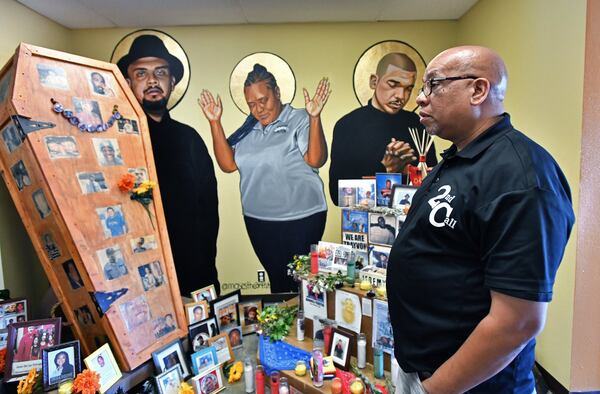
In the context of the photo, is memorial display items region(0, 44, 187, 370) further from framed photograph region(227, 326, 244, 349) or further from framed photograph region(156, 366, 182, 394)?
framed photograph region(227, 326, 244, 349)

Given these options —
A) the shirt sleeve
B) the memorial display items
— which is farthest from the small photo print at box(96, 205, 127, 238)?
the shirt sleeve

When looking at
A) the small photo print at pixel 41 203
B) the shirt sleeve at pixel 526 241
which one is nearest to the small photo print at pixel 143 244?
the small photo print at pixel 41 203

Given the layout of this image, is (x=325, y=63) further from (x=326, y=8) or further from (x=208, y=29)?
(x=208, y=29)

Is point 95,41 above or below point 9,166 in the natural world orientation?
above

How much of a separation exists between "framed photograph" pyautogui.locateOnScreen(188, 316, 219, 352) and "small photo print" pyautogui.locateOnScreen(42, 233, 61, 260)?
1011 mm

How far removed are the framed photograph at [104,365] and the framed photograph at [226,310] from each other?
2.61 feet

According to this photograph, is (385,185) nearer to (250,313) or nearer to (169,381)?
(250,313)

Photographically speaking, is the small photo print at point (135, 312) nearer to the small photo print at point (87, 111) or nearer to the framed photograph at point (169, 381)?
the framed photograph at point (169, 381)

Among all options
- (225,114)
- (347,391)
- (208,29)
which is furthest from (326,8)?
(347,391)

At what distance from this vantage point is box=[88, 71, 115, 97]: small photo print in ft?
7.43

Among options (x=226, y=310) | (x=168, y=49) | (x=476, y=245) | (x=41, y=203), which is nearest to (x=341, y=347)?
(x=226, y=310)

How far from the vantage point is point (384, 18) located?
2.85m

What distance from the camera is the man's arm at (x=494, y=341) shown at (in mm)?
712

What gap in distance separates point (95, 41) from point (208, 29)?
41.5 inches
